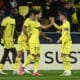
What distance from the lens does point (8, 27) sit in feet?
56.1

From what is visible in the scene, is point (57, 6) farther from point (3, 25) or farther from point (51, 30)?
point (3, 25)

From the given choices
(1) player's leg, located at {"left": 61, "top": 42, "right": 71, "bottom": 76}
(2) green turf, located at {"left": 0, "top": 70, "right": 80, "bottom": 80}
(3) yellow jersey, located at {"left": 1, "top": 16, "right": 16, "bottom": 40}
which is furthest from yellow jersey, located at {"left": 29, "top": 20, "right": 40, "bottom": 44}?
(2) green turf, located at {"left": 0, "top": 70, "right": 80, "bottom": 80}

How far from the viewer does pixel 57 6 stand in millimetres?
21875

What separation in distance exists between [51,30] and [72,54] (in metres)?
2.17

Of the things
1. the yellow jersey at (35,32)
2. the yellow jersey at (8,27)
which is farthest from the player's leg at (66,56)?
the yellow jersey at (8,27)

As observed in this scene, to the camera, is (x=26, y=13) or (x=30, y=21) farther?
(x=26, y=13)

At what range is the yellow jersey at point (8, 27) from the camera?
672 inches

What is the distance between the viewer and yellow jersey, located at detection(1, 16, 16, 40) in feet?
56.0

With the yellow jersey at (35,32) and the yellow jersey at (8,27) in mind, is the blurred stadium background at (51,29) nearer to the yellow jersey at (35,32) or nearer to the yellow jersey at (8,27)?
the yellow jersey at (8,27)

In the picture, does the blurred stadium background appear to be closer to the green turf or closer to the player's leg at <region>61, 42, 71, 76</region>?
the green turf

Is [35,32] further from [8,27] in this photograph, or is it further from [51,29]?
[51,29]

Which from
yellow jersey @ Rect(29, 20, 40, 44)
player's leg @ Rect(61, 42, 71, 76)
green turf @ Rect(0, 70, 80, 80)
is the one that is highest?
yellow jersey @ Rect(29, 20, 40, 44)

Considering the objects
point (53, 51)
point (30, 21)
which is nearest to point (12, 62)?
point (53, 51)

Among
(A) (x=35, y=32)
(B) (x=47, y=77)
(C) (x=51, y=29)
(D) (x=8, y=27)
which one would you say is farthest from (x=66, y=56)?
(C) (x=51, y=29)
